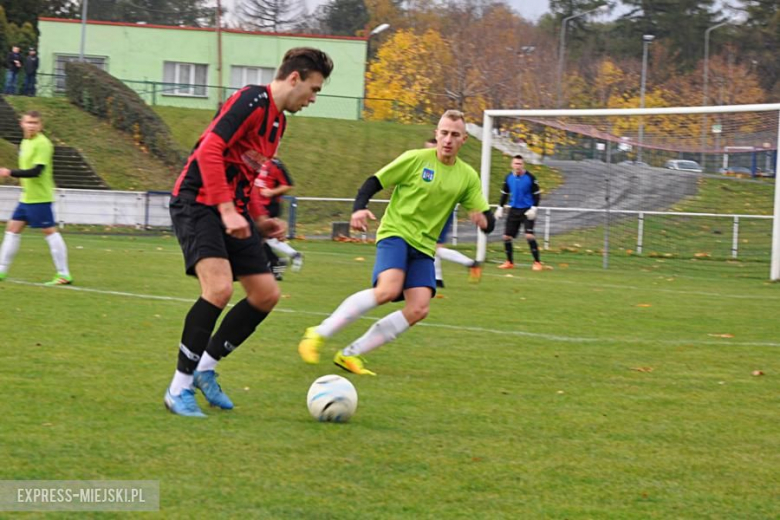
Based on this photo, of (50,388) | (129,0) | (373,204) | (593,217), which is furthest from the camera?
(129,0)

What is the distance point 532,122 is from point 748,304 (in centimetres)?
966

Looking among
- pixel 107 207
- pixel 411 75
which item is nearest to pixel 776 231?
pixel 107 207

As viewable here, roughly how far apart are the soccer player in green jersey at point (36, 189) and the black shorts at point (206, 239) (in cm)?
673

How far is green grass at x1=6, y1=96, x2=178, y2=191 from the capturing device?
33.6m

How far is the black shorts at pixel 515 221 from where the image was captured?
784 inches

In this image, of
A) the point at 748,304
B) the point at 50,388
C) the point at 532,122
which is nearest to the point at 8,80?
the point at 532,122

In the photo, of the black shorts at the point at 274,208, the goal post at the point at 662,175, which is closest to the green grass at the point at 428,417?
the black shorts at the point at 274,208

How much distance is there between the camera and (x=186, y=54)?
54.9 meters

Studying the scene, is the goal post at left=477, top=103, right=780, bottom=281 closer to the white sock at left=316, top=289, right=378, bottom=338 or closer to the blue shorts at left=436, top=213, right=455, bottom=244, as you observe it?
the blue shorts at left=436, top=213, right=455, bottom=244

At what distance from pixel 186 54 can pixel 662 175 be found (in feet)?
120

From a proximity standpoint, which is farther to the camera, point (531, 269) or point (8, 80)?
point (8, 80)

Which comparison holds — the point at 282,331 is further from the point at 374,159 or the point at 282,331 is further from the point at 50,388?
the point at 374,159

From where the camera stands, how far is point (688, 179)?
22.7 m

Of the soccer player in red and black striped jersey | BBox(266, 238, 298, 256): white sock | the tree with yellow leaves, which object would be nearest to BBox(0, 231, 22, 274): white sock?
BBox(266, 238, 298, 256): white sock
